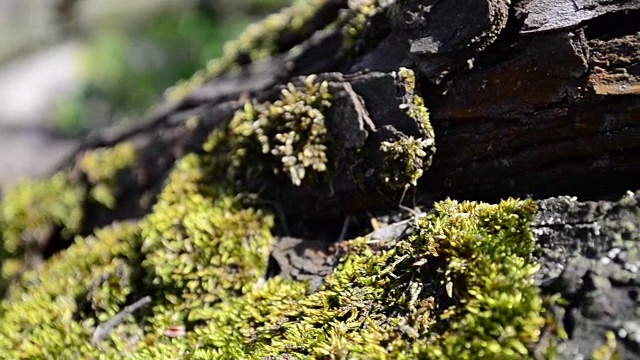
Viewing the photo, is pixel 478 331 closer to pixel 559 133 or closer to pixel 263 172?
pixel 559 133

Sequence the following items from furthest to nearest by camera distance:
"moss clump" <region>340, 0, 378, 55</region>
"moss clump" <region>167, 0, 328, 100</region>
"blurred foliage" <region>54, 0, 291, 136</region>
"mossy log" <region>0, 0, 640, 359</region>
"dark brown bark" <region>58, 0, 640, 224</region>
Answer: "blurred foliage" <region>54, 0, 291, 136</region>, "moss clump" <region>167, 0, 328, 100</region>, "moss clump" <region>340, 0, 378, 55</region>, "dark brown bark" <region>58, 0, 640, 224</region>, "mossy log" <region>0, 0, 640, 359</region>

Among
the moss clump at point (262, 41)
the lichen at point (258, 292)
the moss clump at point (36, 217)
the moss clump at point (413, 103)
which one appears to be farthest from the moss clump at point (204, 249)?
the moss clump at point (262, 41)

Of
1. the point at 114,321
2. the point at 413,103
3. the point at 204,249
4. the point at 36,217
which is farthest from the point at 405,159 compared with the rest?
the point at 36,217

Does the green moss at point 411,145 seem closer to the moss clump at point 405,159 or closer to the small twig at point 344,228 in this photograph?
the moss clump at point 405,159

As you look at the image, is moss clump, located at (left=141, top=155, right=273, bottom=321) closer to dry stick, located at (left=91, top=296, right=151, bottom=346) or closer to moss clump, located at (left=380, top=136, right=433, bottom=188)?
dry stick, located at (left=91, top=296, right=151, bottom=346)

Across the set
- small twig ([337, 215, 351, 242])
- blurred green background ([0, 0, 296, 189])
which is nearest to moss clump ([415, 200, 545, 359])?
small twig ([337, 215, 351, 242])

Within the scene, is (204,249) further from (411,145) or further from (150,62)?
(150,62)
